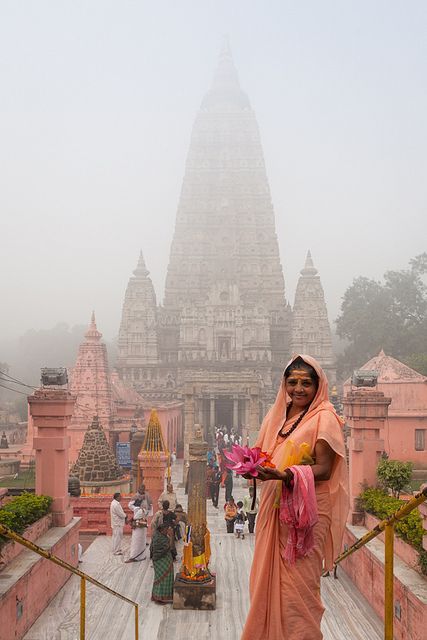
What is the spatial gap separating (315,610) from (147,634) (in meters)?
4.46

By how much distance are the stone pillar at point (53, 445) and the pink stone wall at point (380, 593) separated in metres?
4.06

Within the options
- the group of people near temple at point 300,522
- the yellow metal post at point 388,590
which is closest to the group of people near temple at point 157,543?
the yellow metal post at point 388,590

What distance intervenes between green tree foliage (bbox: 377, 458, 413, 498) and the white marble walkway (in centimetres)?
147

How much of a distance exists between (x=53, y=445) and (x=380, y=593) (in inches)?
190

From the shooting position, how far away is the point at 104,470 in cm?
1656

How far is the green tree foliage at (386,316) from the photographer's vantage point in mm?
52875

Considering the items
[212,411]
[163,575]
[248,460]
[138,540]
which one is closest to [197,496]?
[163,575]

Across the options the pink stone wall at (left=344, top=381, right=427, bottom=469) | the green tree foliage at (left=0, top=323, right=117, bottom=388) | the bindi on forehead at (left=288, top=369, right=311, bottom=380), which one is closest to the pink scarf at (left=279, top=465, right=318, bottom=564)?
the bindi on forehead at (left=288, top=369, right=311, bottom=380)

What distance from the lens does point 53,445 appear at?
1004 centimetres

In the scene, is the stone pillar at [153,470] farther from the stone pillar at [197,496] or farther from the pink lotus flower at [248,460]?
the pink lotus flower at [248,460]

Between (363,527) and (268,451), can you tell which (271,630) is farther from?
(363,527)

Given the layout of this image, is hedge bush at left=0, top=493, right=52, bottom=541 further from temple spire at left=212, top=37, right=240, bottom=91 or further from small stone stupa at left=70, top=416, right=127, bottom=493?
temple spire at left=212, top=37, right=240, bottom=91

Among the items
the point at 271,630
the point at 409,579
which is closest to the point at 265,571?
the point at 271,630

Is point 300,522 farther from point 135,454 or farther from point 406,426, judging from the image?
point 406,426
